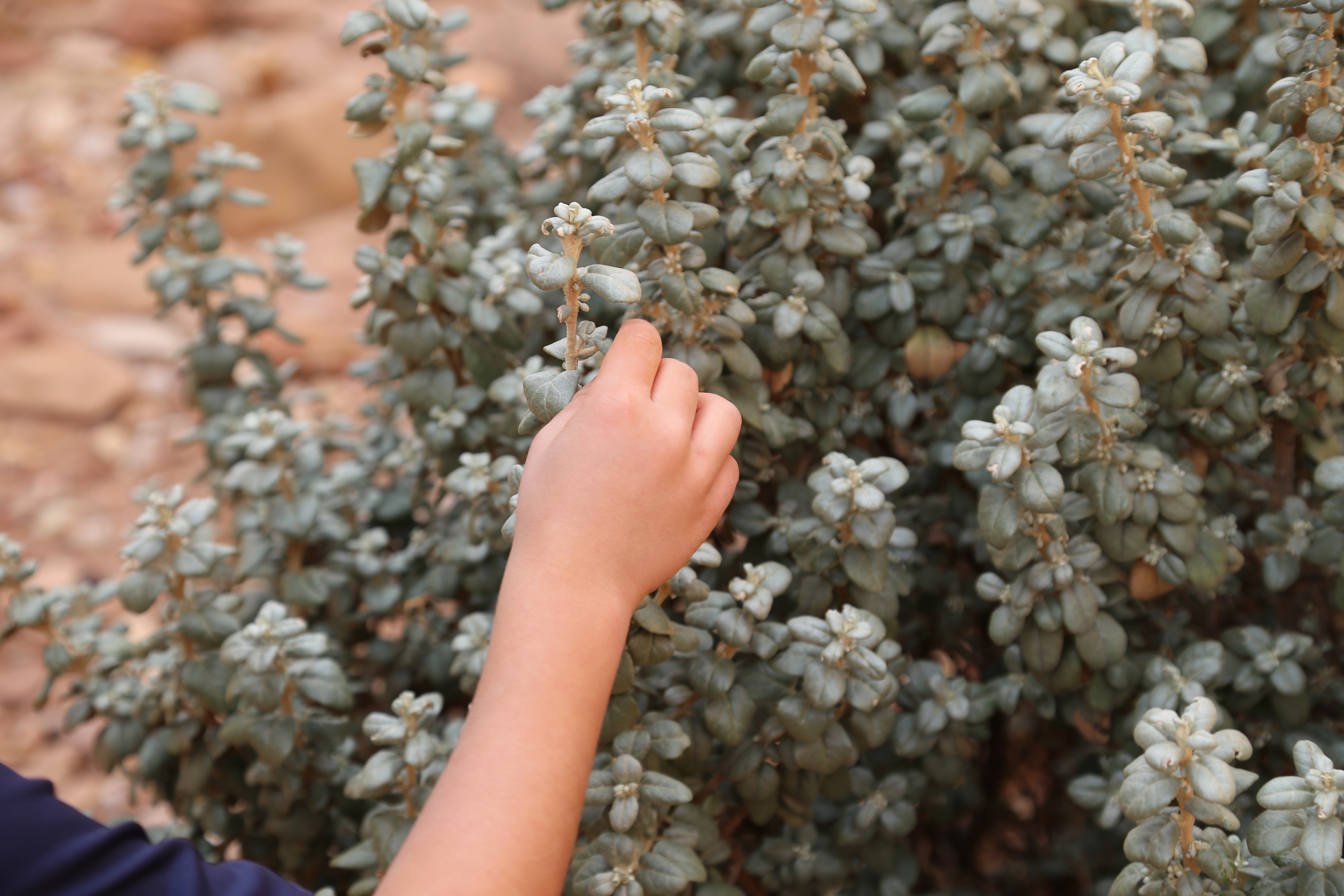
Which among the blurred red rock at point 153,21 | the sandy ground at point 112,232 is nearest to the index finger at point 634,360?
the sandy ground at point 112,232

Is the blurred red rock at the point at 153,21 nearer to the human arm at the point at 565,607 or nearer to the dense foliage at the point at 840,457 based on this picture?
the dense foliage at the point at 840,457

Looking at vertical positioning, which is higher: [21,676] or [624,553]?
[624,553]

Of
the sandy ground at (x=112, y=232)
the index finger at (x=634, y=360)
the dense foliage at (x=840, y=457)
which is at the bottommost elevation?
the sandy ground at (x=112, y=232)

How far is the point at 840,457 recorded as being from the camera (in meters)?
1.48

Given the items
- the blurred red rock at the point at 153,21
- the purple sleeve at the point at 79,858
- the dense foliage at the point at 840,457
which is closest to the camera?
the purple sleeve at the point at 79,858

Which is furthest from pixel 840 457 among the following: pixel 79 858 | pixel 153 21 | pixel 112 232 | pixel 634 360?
pixel 153 21

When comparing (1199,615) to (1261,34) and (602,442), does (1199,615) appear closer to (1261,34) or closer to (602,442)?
(1261,34)

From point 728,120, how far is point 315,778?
1.27 m

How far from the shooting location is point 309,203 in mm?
5305

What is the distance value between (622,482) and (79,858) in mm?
594

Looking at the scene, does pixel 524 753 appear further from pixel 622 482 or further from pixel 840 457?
pixel 840 457

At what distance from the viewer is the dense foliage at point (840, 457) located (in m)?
1.38

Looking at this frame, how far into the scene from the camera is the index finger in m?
1.09

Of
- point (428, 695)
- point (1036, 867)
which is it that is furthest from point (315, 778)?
point (1036, 867)
